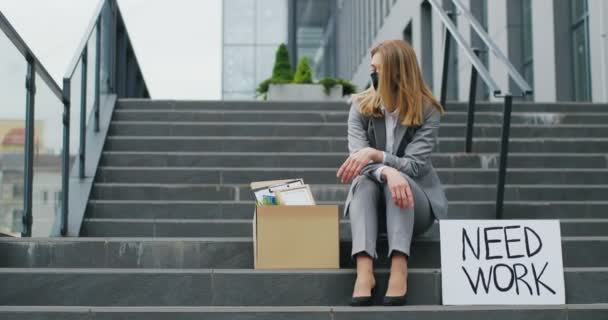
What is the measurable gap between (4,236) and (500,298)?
2391mm

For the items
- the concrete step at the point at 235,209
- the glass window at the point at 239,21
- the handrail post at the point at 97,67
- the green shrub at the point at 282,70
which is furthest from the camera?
the glass window at the point at 239,21

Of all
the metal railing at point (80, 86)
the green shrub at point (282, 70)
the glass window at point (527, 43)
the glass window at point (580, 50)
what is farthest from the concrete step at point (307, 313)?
the green shrub at point (282, 70)

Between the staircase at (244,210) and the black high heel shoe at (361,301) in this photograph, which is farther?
the staircase at (244,210)

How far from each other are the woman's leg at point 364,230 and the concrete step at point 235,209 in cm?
167

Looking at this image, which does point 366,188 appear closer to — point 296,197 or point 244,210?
point 296,197

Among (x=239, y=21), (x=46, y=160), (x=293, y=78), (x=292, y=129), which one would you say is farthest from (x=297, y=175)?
(x=239, y=21)

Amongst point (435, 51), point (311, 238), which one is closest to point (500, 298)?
point (311, 238)

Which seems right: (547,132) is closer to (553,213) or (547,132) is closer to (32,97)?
(553,213)

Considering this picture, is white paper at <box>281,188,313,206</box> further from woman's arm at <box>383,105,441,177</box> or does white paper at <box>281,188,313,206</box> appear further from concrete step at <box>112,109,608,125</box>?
concrete step at <box>112,109,608,125</box>

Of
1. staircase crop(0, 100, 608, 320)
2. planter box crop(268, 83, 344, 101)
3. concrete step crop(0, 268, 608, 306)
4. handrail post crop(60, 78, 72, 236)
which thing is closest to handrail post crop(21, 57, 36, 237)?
handrail post crop(60, 78, 72, 236)

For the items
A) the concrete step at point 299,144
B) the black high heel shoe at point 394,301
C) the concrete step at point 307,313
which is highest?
the concrete step at point 299,144

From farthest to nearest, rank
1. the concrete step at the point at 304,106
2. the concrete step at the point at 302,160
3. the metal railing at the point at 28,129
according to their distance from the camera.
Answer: the concrete step at the point at 304,106 → the concrete step at the point at 302,160 → the metal railing at the point at 28,129

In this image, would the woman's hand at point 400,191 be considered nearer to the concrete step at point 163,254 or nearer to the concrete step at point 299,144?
the concrete step at point 163,254

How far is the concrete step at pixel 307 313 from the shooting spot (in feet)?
10.5
